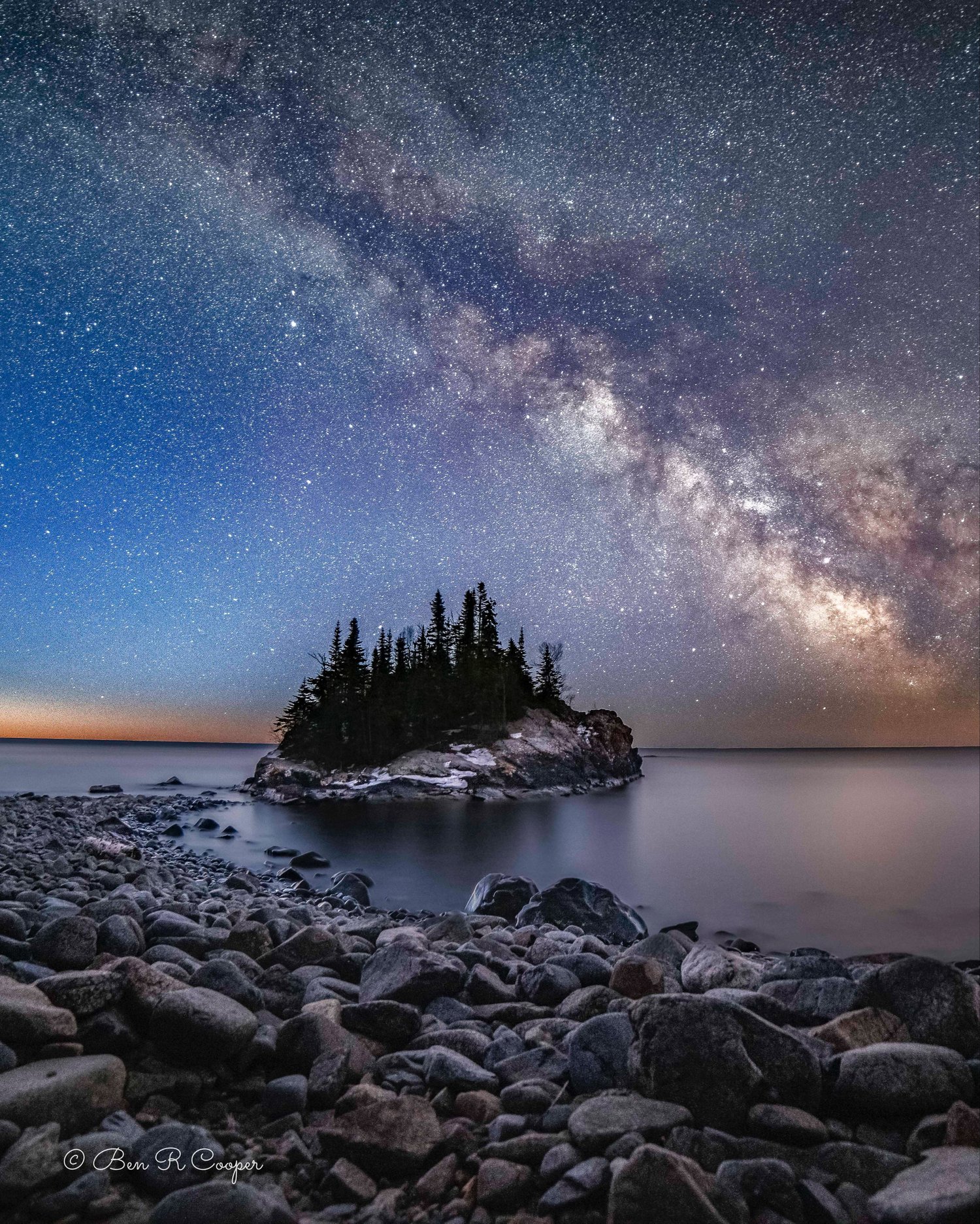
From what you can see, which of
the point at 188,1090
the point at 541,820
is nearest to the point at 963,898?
the point at 541,820

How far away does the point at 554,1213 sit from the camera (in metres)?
3.01

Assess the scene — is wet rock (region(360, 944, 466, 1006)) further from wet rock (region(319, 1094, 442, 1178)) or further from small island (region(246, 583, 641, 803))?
small island (region(246, 583, 641, 803))

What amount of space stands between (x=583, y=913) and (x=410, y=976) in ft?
22.9

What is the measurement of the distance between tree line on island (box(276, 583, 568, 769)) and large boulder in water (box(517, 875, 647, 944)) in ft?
145

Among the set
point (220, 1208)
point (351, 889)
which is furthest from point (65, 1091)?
point (351, 889)

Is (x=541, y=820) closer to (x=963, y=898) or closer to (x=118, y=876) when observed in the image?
(x=963, y=898)

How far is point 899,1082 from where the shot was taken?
375cm

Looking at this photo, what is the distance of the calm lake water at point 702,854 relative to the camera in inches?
687

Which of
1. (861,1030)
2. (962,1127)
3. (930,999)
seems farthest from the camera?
(930,999)

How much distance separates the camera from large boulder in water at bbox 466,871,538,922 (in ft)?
40.4

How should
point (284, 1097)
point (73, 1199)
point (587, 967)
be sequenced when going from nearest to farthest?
point (73, 1199) < point (284, 1097) < point (587, 967)

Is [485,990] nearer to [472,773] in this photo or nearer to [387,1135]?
[387,1135]

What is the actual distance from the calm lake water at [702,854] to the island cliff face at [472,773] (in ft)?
10.3

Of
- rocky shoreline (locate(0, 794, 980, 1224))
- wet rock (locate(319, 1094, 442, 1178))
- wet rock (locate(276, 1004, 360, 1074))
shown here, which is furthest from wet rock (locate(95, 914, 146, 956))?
wet rock (locate(319, 1094, 442, 1178))
